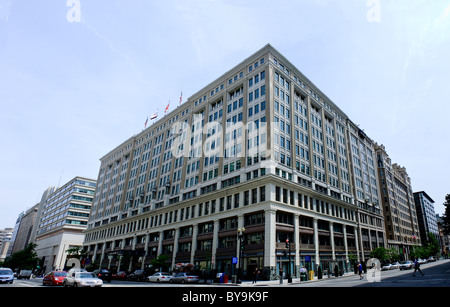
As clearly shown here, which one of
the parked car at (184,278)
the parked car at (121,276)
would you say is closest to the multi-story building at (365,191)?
the parked car at (184,278)

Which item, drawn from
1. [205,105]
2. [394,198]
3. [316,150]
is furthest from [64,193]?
[394,198]

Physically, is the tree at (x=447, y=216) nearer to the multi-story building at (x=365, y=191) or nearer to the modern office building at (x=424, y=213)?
the multi-story building at (x=365, y=191)

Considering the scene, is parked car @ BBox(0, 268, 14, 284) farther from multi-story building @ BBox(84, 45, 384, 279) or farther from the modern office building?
the modern office building

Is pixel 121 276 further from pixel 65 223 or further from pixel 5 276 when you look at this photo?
pixel 65 223

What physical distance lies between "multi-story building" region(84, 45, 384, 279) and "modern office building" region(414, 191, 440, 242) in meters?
88.9

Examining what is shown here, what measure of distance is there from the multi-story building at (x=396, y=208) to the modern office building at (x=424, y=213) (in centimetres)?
3454

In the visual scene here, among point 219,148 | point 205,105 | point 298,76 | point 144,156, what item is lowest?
point 219,148

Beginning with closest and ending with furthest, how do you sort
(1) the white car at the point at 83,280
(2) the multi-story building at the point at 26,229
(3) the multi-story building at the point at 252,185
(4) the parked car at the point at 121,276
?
(1) the white car at the point at 83,280 → (3) the multi-story building at the point at 252,185 → (4) the parked car at the point at 121,276 → (2) the multi-story building at the point at 26,229

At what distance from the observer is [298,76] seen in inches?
2205

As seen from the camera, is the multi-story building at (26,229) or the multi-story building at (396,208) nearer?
the multi-story building at (396,208)

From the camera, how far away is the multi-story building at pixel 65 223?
9600 centimetres

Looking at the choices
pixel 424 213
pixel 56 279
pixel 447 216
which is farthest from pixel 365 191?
pixel 424 213
